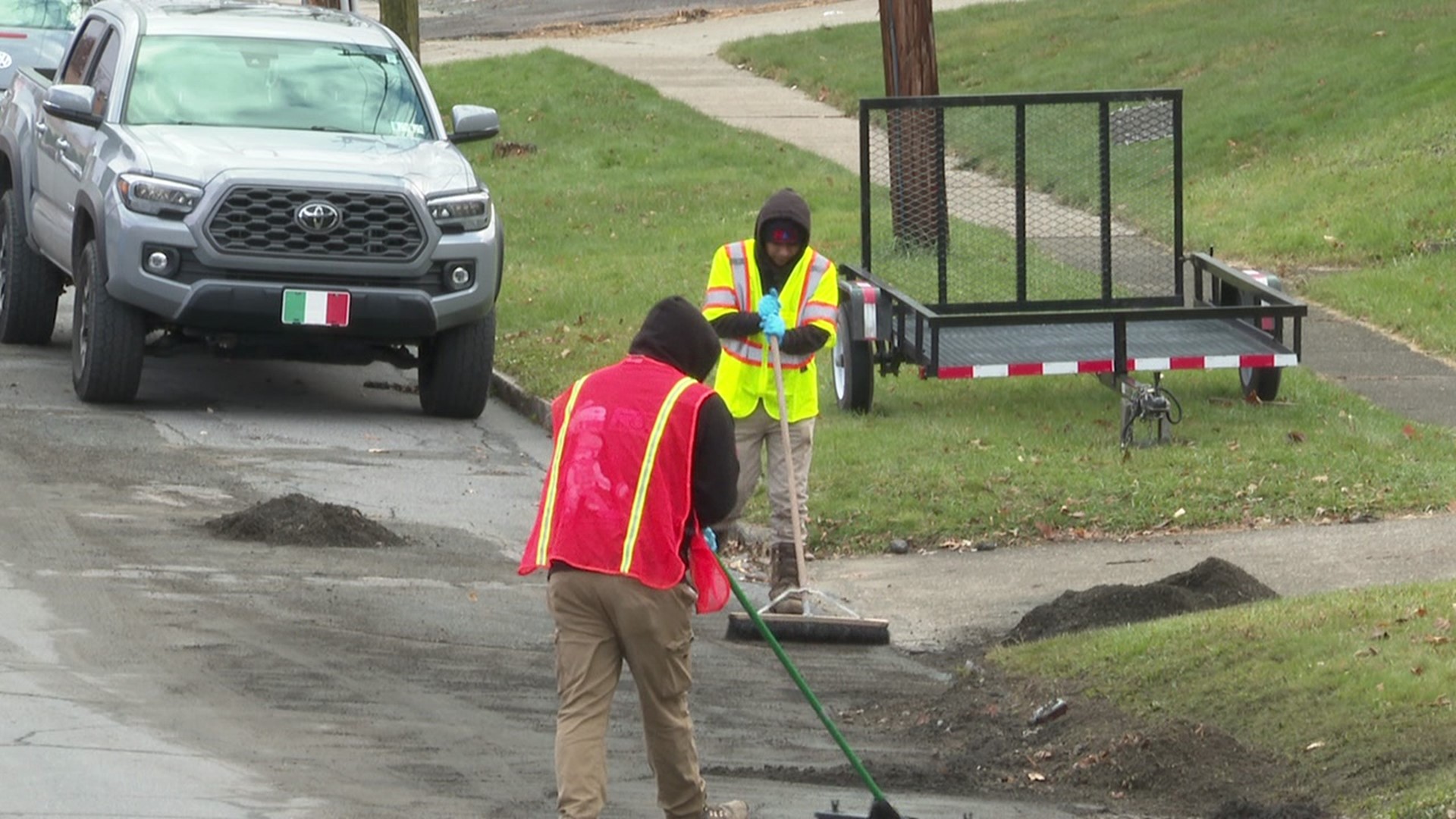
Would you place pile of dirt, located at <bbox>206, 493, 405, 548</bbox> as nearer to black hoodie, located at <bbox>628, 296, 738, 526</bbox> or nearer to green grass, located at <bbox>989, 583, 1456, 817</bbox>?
green grass, located at <bbox>989, 583, 1456, 817</bbox>

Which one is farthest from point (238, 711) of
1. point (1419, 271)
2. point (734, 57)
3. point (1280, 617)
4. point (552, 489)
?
point (734, 57)

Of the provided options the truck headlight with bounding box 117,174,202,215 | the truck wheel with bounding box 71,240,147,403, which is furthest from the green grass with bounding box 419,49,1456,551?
the truck headlight with bounding box 117,174,202,215

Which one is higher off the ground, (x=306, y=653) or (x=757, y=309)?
(x=757, y=309)

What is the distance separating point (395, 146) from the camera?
44.6ft

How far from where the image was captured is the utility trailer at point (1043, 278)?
1303 cm

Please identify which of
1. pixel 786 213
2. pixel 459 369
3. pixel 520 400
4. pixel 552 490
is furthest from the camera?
pixel 520 400

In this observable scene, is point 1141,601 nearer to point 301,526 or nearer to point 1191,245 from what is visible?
point 301,526

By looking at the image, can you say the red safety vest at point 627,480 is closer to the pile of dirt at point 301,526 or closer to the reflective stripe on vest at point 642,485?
the reflective stripe on vest at point 642,485

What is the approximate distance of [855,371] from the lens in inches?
529

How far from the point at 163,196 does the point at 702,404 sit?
22.9 ft

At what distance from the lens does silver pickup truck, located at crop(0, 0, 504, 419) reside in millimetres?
12719

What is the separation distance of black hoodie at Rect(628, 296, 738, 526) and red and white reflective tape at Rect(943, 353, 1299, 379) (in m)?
6.27

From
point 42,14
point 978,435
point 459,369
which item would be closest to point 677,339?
point 978,435

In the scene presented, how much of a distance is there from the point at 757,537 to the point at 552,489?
475 cm
